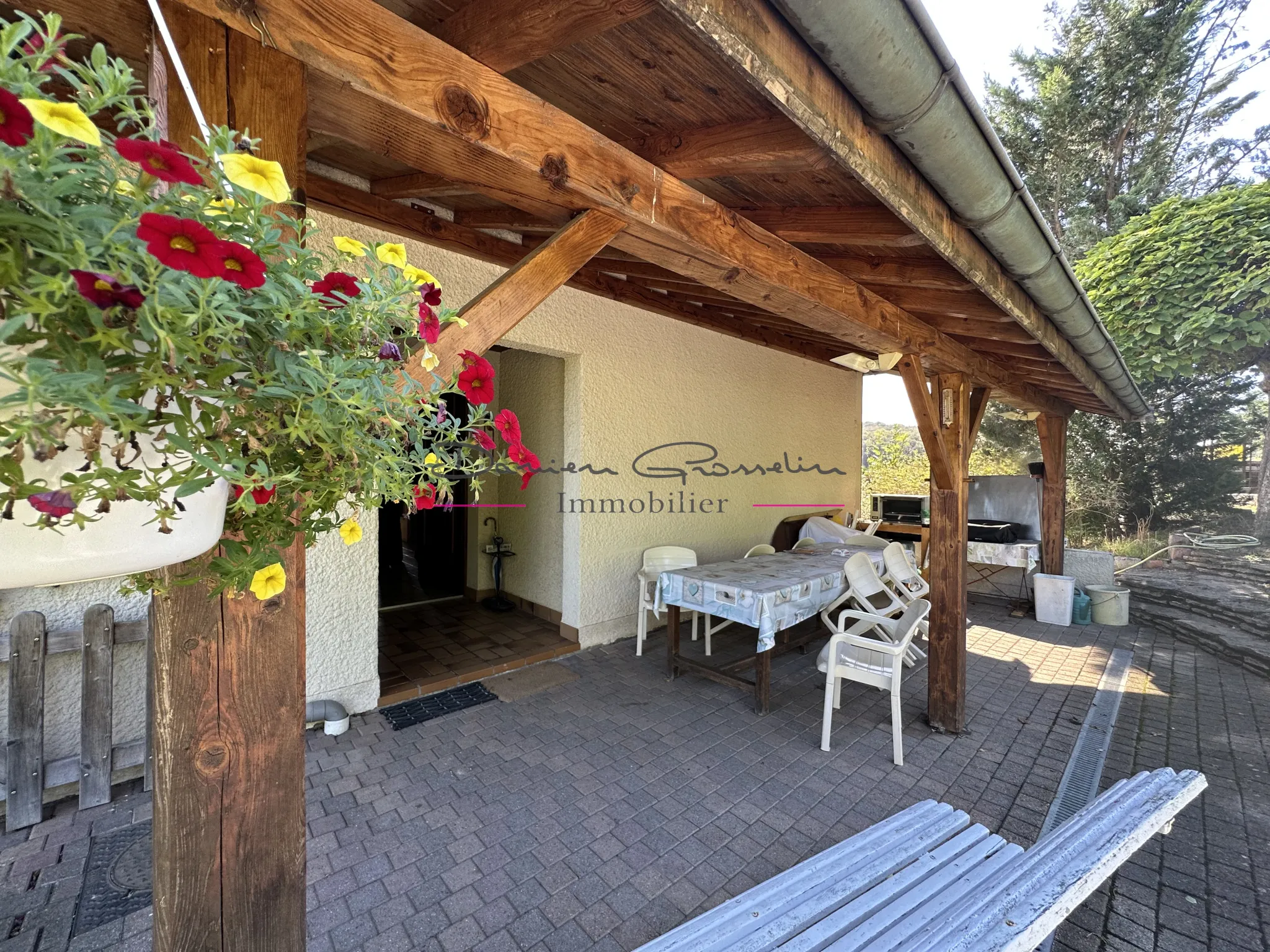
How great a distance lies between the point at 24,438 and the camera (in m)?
0.41

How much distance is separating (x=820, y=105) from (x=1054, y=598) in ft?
21.9

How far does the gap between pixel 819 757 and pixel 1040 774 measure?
3.79 ft

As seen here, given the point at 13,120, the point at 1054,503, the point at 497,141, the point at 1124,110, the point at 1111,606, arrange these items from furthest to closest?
the point at 1124,110 → the point at 1054,503 → the point at 1111,606 → the point at 497,141 → the point at 13,120

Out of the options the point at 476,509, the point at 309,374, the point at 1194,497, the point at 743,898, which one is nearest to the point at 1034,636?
the point at 743,898

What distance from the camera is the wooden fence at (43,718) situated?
2.22 meters

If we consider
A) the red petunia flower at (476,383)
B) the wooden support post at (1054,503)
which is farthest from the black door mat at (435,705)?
the wooden support post at (1054,503)

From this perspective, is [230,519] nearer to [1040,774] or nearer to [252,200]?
[252,200]

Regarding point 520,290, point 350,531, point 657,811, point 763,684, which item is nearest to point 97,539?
point 350,531

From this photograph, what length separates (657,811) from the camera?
2.45m

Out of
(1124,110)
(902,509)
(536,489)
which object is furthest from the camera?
(1124,110)

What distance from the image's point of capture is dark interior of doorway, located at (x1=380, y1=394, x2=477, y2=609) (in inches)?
228

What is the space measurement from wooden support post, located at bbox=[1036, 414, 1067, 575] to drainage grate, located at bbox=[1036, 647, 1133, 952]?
2.32 metres

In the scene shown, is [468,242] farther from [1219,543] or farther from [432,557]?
[1219,543]

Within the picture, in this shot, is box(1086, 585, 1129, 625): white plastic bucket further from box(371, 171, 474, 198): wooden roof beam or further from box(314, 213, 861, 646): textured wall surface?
box(371, 171, 474, 198): wooden roof beam
